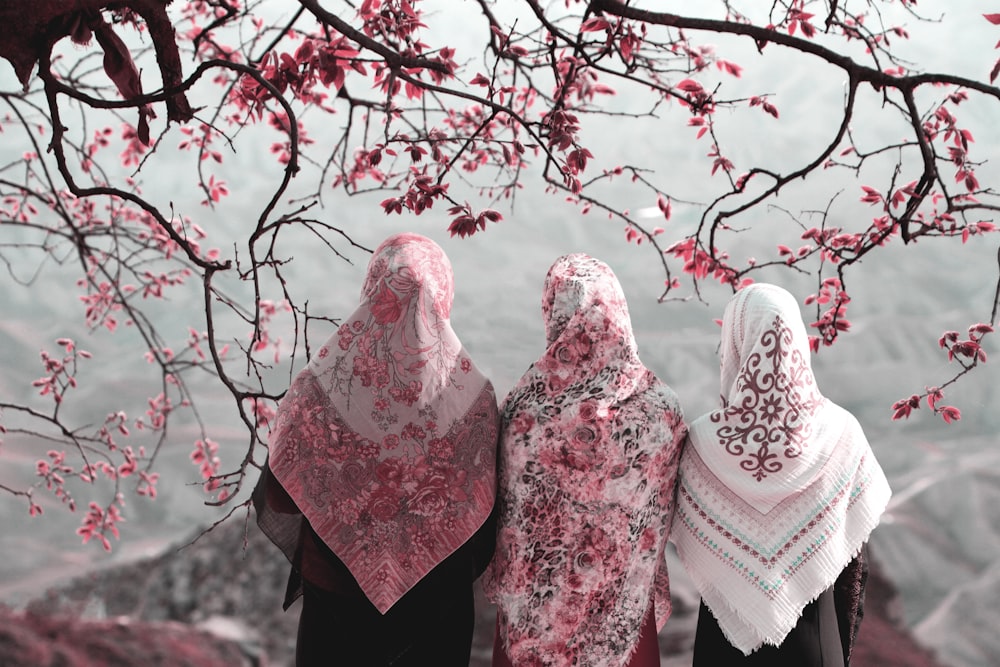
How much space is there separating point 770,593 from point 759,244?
4.71 m

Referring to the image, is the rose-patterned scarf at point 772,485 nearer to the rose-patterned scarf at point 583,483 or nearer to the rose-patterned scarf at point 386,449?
the rose-patterned scarf at point 583,483

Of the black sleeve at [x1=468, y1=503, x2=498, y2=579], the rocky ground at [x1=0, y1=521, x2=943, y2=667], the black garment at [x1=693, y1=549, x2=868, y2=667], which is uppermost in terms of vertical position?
the rocky ground at [x1=0, y1=521, x2=943, y2=667]

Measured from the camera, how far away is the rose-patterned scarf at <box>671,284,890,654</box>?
1.86m

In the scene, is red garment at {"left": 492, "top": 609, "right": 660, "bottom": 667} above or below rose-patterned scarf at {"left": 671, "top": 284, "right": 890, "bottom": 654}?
below

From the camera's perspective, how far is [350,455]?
6.27 feet

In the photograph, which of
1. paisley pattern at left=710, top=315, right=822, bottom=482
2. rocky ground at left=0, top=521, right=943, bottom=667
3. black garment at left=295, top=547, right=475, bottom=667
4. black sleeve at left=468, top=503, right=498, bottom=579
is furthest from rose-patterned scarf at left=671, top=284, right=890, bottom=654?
rocky ground at left=0, top=521, right=943, bottom=667

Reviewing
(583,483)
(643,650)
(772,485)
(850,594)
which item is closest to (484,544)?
(583,483)

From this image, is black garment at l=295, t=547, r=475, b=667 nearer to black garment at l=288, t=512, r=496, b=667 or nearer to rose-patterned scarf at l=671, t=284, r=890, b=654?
black garment at l=288, t=512, r=496, b=667

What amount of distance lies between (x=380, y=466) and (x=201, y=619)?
3232 millimetres

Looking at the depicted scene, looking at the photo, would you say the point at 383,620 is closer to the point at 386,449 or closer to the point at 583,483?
the point at 386,449

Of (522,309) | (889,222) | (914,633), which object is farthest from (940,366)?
(889,222)

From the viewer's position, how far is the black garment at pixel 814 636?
1.93m

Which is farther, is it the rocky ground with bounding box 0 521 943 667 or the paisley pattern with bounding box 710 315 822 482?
the rocky ground with bounding box 0 521 943 667

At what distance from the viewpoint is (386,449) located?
1.91 metres
